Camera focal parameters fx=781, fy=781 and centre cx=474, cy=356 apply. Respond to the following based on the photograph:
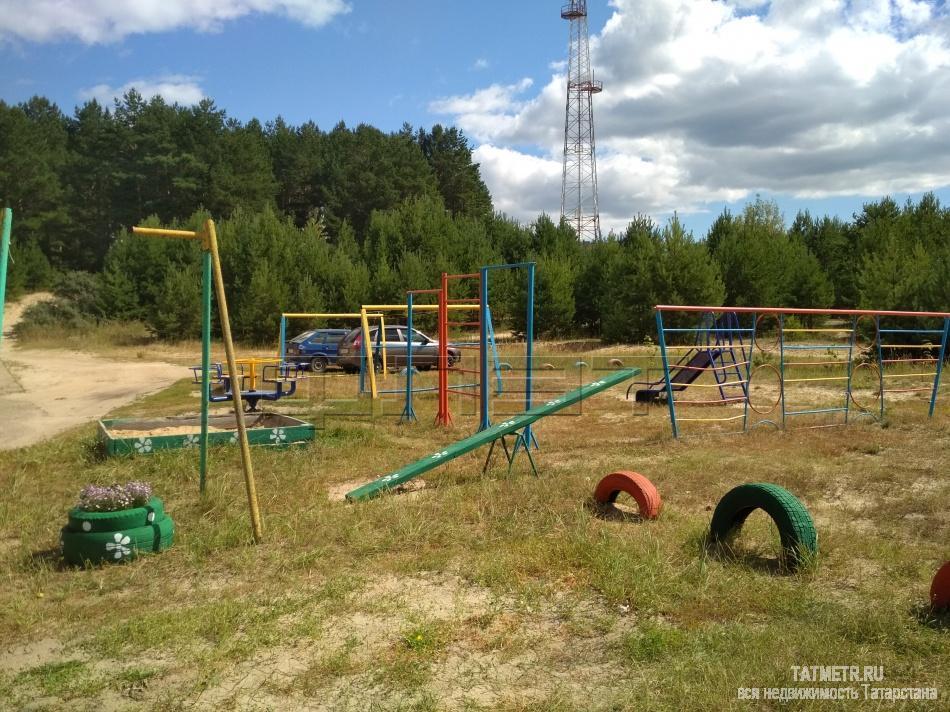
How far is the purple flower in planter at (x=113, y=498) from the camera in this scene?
5305 millimetres

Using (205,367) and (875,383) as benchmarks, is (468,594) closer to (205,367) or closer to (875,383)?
(205,367)

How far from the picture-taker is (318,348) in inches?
855

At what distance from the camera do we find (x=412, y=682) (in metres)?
3.47

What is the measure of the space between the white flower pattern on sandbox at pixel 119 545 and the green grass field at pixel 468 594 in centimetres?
10

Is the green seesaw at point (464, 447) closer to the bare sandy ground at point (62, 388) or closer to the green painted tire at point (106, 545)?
the green painted tire at point (106, 545)

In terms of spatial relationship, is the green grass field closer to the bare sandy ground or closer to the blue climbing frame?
the blue climbing frame

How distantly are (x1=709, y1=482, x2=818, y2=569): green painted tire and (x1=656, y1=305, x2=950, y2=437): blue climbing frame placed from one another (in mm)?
4117

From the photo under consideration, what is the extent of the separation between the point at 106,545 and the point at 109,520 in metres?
0.16

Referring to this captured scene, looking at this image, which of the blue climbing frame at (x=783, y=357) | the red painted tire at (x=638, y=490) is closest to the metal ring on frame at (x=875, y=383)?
the blue climbing frame at (x=783, y=357)

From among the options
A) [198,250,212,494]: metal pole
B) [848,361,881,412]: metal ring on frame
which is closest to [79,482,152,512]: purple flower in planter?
[198,250,212,494]: metal pole

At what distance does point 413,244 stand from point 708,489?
3223 centimetres

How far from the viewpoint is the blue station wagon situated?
2130 centimetres

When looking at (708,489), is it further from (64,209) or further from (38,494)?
(64,209)

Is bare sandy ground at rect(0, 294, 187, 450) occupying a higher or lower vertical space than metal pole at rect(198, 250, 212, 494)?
lower
